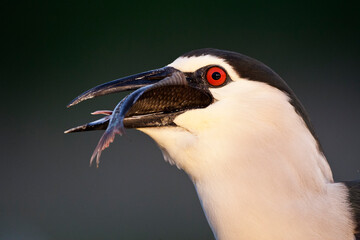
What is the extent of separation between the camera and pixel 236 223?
2.84 feet

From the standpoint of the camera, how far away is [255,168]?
2.85 ft

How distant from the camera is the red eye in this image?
928 millimetres

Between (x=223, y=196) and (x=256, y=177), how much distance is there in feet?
0.24

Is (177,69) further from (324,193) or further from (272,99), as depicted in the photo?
(324,193)

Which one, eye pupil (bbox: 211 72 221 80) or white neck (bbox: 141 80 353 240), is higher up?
eye pupil (bbox: 211 72 221 80)

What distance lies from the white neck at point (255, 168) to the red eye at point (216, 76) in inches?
0.7

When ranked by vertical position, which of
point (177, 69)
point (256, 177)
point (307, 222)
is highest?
point (177, 69)

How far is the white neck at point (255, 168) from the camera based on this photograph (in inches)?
33.9

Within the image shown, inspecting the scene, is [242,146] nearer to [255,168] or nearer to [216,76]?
[255,168]

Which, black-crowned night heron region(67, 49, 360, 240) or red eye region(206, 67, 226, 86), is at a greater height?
red eye region(206, 67, 226, 86)

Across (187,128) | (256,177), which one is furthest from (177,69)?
(256,177)

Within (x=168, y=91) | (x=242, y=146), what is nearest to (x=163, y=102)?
(x=168, y=91)

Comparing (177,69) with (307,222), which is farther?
(177,69)

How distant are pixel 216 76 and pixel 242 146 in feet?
0.51
